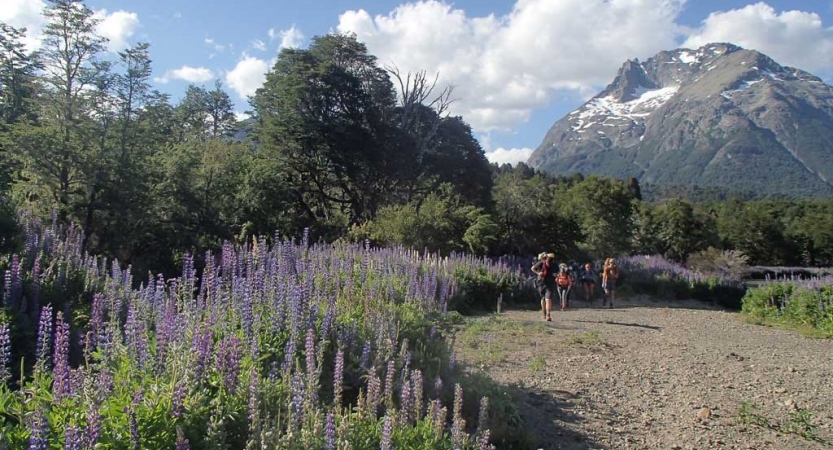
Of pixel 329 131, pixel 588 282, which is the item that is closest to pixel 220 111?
pixel 329 131

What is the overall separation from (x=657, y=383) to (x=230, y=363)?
229 inches

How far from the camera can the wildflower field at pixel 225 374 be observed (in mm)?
2674

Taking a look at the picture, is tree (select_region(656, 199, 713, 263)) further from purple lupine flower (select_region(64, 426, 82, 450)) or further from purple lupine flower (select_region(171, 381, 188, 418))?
purple lupine flower (select_region(64, 426, 82, 450))

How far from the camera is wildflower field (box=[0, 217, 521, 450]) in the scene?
8.77ft

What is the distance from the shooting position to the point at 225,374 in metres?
3.21

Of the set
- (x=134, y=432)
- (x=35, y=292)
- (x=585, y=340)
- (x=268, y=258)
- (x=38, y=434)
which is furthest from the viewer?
(x=585, y=340)

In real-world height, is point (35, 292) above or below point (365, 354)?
above

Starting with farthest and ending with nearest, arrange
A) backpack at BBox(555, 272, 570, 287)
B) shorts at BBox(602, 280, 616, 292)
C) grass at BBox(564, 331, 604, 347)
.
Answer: shorts at BBox(602, 280, 616, 292) → backpack at BBox(555, 272, 570, 287) → grass at BBox(564, 331, 604, 347)

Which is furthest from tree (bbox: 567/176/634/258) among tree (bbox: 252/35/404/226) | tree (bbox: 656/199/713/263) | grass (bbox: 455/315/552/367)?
grass (bbox: 455/315/552/367)

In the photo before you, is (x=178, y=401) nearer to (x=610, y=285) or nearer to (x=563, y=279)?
(x=563, y=279)

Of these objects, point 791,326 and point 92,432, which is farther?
point 791,326

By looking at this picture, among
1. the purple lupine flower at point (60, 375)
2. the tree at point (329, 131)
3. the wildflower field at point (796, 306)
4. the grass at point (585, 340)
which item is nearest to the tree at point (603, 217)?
the wildflower field at point (796, 306)

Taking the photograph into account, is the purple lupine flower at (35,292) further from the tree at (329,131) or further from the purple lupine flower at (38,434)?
the tree at (329,131)

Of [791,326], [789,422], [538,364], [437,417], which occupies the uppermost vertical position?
[437,417]
